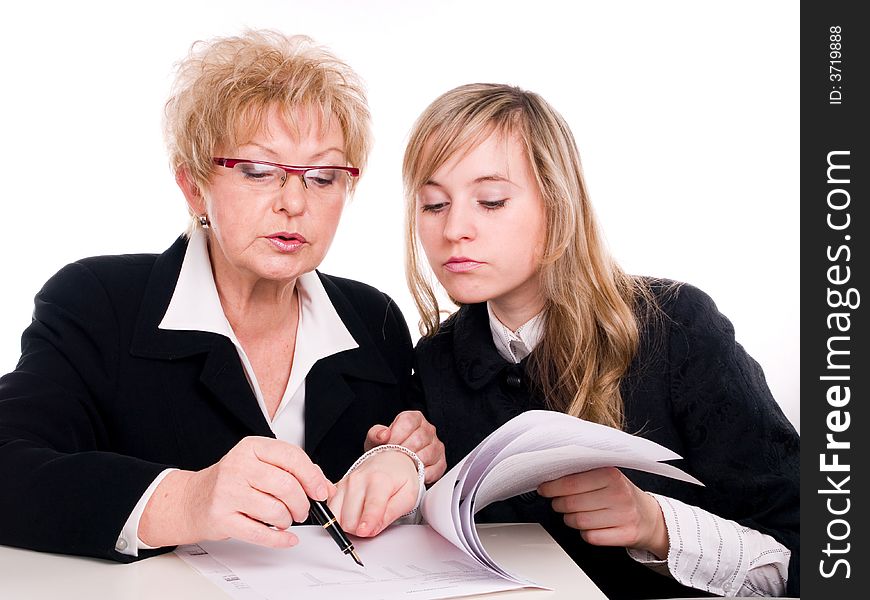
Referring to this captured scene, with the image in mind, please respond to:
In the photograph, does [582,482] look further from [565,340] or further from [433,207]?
[433,207]

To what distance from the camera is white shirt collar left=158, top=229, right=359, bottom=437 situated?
1832 mm

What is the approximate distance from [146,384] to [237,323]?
27cm

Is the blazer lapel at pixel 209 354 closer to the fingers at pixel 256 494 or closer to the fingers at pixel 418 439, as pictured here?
the fingers at pixel 418 439

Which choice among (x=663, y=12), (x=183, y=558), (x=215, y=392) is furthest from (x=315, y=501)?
(x=663, y=12)

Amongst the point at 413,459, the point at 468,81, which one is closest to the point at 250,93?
the point at 413,459

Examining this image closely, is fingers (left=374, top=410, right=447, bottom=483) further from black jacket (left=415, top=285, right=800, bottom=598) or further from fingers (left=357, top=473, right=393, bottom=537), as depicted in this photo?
black jacket (left=415, top=285, right=800, bottom=598)

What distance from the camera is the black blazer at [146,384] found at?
160cm

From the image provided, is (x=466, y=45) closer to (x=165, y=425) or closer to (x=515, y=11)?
(x=515, y=11)

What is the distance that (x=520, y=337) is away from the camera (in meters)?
1.92

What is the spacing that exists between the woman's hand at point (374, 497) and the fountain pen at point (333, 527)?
89 mm

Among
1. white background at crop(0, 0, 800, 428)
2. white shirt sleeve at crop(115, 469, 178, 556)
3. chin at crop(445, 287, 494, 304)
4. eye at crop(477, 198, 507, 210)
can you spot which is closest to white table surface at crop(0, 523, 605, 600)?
white shirt sleeve at crop(115, 469, 178, 556)

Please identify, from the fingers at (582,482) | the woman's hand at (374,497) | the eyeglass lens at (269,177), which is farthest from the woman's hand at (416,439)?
the eyeglass lens at (269,177)

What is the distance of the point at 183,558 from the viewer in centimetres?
123
